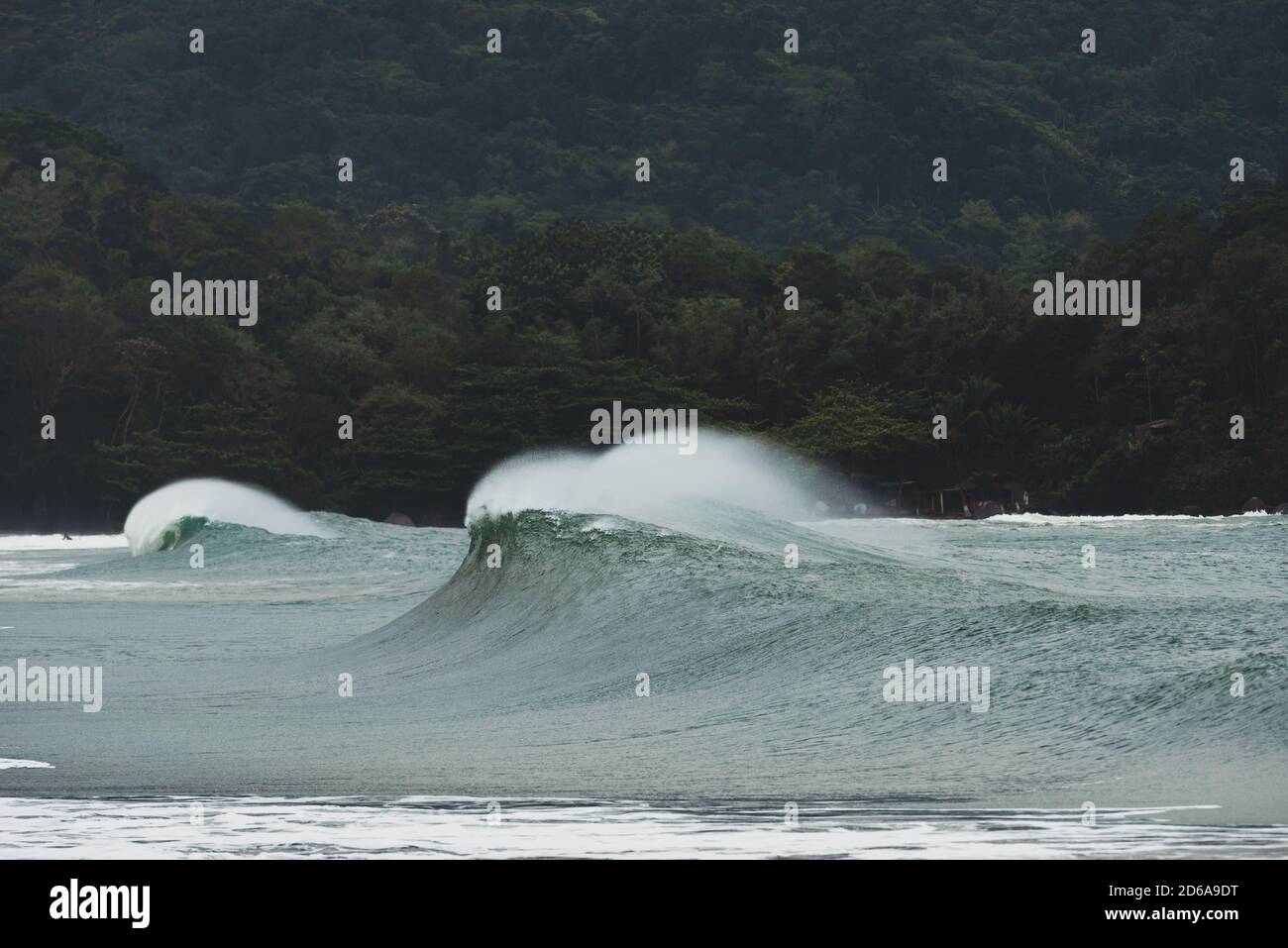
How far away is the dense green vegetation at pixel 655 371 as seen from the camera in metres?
63.7

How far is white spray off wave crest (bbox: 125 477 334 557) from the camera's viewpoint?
1679 inches

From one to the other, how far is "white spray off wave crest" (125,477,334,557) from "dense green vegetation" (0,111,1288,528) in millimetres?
19788

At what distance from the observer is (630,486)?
23.8 metres

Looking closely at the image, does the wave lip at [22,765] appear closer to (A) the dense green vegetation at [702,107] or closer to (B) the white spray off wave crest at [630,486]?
(B) the white spray off wave crest at [630,486]

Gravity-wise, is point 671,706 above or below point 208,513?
below

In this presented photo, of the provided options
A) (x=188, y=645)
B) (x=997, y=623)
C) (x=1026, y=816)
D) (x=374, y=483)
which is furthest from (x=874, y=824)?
(x=374, y=483)

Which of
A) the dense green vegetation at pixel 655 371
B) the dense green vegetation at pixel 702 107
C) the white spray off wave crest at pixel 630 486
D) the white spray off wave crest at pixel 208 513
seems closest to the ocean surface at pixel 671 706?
the white spray off wave crest at pixel 630 486

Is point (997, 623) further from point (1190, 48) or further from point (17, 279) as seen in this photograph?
point (1190, 48)

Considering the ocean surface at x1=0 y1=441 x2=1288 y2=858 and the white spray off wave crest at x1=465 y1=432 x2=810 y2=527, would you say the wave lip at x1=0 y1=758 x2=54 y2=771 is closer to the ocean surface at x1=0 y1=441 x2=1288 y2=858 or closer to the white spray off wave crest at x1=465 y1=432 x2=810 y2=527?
the ocean surface at x1=0 y1=441 x2=1288 y2=858

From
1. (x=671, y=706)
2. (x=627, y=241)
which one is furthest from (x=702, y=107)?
(x=671, y=706)

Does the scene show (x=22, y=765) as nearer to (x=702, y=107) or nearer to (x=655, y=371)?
(x=655, y=371)

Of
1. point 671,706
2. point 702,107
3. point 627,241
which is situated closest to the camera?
point 671,706

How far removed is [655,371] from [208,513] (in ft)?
96.8

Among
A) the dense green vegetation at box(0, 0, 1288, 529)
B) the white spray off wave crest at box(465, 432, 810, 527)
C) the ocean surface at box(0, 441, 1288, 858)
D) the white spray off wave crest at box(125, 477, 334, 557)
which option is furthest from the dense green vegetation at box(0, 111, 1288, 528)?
the ocean surface at box(0, 441, 1288, 858)
